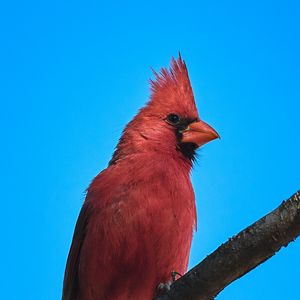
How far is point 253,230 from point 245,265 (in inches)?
6.4

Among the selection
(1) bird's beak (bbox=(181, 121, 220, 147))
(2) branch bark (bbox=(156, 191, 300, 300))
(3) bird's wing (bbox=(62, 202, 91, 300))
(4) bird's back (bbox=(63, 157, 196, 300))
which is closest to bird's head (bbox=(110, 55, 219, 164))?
(1) bird's beak (bbox=(181, 121, 220, 147))

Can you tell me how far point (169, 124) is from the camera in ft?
14.1

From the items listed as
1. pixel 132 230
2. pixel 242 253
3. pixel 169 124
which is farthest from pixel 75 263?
pixel 242 253

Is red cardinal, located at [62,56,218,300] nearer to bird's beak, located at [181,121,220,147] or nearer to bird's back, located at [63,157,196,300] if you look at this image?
bird's back, located at [63,157,196,300]

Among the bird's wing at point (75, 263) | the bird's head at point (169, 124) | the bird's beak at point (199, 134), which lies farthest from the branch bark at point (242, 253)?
the bird's beak at point (199, 134)

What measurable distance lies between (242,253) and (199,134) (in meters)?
2.16

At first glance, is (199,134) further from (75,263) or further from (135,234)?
(75,263)

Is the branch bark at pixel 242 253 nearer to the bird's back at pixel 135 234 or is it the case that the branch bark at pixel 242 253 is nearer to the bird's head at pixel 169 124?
the bird's back at pixel 135 234

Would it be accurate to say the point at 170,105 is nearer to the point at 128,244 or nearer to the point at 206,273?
the point at 128,244

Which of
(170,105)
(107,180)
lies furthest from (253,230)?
(170,105)

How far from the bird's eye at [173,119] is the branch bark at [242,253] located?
200 centimetres

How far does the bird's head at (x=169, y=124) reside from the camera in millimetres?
4070

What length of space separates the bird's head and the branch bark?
1.68m

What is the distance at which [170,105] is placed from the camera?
4422mm
